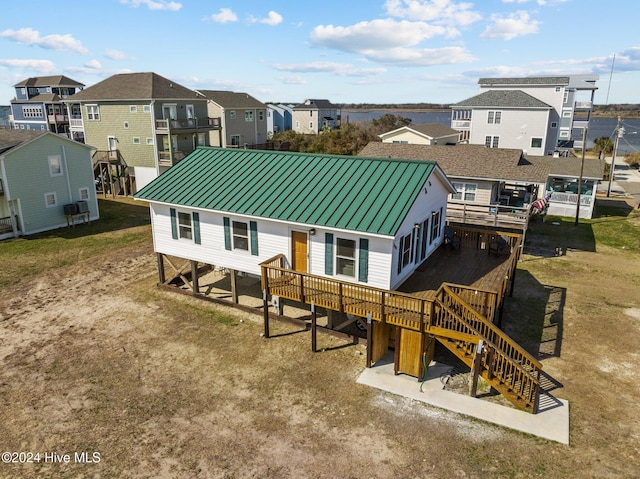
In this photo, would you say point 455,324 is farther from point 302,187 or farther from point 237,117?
point 237,117

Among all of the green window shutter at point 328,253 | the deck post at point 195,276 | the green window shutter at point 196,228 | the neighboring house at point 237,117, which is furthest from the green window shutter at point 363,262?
the neighboring house at point 237,117

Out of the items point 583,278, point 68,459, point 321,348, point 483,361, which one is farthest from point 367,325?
point 583,278

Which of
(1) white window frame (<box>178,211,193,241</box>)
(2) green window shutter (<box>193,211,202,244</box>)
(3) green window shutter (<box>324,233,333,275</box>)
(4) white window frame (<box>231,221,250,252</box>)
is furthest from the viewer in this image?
(1) white window frame (<box>178,211,193,241</box>)

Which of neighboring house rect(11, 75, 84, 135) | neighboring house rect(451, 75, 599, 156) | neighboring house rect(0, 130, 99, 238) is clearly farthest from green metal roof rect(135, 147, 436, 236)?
neighboring house rect(11, 75, 84, 135)

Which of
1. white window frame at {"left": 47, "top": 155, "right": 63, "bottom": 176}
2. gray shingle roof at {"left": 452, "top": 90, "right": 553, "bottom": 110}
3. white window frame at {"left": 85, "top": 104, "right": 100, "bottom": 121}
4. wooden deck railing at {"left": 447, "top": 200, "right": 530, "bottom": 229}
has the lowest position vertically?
wooden deck railing at {"left": 447, "top": 200, "right": 530, "bottom": 229}

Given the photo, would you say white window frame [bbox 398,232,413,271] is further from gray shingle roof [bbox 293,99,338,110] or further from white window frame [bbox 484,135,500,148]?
gray shingle roof [bbox 293,99,338,110]

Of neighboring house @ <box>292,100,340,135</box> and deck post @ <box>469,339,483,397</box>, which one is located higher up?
neighboring house @ <box>292,100,340,135</box>

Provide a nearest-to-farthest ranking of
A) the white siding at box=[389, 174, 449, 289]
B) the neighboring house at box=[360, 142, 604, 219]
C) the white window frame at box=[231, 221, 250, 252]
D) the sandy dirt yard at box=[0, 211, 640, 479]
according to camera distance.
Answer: the sandy dirt yard at box=[0, 211, 640, 479] → the white siding at box=[389, 174, 449, 289] → the white window frame at box=[231, 221, 250, 252] → the neighboring house at box=[360, 142, 604, 219]

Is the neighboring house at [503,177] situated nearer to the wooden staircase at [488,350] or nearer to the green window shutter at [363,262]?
the green window shutter at [363,262]
